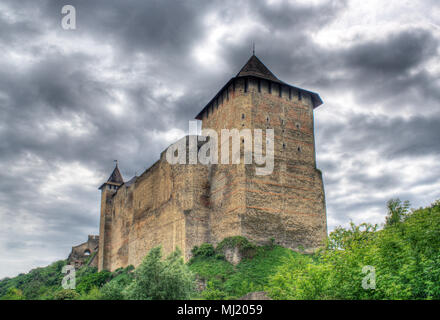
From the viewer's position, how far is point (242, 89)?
28.4m

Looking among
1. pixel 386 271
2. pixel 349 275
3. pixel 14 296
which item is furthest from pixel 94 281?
pixel 386 271

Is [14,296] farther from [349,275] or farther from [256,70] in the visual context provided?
[349,275]

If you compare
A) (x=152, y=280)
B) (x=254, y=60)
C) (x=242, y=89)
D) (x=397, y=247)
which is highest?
(x=254, y=60)

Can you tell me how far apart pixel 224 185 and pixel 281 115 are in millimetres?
6050

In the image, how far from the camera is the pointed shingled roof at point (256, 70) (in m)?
29.5

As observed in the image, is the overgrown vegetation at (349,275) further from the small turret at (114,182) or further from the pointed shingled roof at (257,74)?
the small turret at (114,182)

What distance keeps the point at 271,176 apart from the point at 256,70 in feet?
25.6

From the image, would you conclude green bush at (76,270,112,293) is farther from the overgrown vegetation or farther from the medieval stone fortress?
the overgrown vegetation

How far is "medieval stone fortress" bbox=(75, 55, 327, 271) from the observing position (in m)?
26.1

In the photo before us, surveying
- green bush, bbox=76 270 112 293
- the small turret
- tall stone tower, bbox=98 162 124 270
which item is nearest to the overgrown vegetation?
green bush, bbox=76 270 112 293

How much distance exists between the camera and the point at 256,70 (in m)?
30.1

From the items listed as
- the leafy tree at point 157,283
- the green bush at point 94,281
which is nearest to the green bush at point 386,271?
the leafy tree at point 157,283
